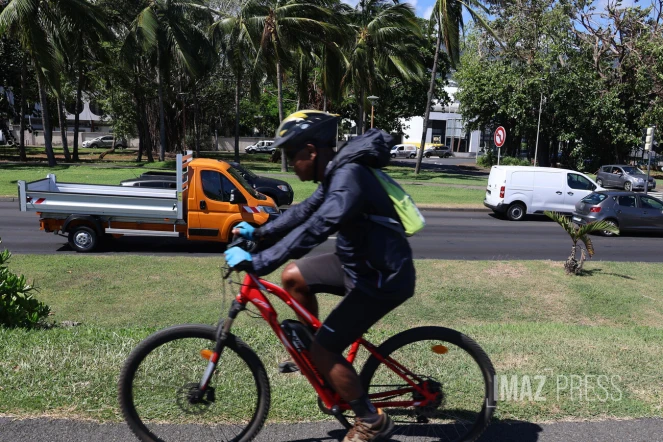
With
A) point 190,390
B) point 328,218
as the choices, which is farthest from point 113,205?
point 328,218

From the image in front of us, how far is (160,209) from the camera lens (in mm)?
11930

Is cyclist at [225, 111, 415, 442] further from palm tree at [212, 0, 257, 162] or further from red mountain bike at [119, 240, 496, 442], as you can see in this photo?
palm tree at [212, 0, 257, 162]

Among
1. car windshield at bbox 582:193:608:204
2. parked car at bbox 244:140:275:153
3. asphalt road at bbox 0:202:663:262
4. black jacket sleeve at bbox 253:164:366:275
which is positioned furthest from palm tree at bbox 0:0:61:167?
parked car at bbox 244:140:275:153

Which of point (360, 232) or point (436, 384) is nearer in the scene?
point (360, 232)

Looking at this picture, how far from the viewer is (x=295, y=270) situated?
3.22 meters

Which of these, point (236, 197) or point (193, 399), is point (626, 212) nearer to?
point (236, 197)

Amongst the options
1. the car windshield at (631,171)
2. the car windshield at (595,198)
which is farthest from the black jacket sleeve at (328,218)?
the car windshield at (631,171)

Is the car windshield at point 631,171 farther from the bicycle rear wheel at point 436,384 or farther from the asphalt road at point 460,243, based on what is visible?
the bicycle rear wheel at point 436,384

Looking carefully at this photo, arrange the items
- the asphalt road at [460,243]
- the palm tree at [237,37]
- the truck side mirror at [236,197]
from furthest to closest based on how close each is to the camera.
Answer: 1. the palm tree at [237,37]
2. the asphalt road at [460,243]
3. the truck side mirror at [236,197]

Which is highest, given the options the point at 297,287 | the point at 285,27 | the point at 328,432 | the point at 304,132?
the point at 285,27

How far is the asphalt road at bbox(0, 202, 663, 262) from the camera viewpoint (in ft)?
42.1

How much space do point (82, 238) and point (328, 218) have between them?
34.6ft

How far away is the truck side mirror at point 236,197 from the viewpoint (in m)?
12.3

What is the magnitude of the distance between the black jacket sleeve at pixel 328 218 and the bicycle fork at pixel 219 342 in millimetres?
294
